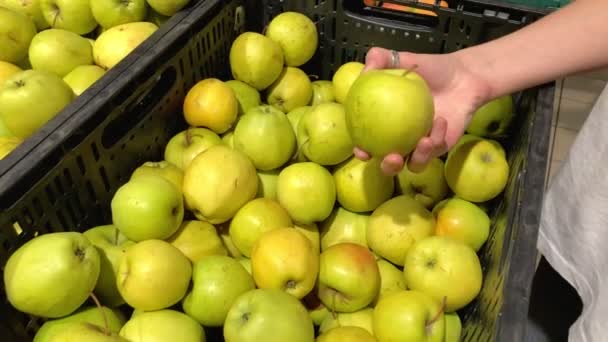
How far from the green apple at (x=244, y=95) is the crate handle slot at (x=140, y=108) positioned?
0.53 ft

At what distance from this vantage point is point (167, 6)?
1150mm

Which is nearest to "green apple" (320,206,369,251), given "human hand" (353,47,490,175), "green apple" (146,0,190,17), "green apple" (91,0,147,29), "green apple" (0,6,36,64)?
"human hand" (353,47,490,175)

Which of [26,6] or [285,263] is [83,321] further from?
[26,6]

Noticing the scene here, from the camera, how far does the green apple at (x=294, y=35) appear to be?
1221mm

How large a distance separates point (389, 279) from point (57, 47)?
0.88 meters

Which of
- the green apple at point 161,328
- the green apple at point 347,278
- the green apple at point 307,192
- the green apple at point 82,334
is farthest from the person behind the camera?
the green apple at point 307,192

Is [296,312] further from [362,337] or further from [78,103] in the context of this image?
[78,103]

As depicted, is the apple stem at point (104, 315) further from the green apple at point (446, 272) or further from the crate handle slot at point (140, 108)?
the green apple at point (446, 272)

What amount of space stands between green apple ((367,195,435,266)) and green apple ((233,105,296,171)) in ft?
0.78

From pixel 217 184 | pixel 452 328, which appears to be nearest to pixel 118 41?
pixel 217 184

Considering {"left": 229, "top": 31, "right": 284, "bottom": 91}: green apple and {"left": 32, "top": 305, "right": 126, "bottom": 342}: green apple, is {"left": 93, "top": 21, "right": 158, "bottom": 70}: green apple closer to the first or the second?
{"left": 229, "top": 31, "right": 284, "bottom": 91}: green apple

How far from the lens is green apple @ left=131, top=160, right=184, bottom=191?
99 centimetres

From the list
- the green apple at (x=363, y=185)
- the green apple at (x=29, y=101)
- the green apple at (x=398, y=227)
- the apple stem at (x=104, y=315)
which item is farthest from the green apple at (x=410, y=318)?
the green apple at (x=29, y=101)

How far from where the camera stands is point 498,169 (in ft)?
3.17
